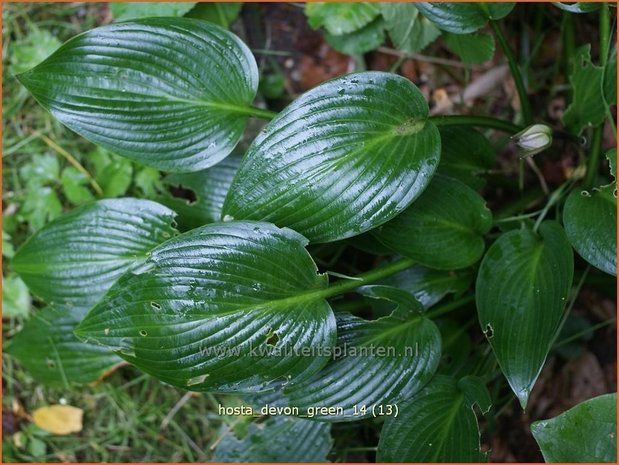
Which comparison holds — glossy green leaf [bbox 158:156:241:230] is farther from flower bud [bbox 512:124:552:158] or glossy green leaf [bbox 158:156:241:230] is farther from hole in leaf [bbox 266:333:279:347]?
flower bud [bbox 512:124:552:158]

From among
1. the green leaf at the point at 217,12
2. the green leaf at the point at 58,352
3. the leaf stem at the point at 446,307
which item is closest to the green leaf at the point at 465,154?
the leaf stem at the point at 446,307

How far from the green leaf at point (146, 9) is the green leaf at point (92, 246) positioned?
1.51ft

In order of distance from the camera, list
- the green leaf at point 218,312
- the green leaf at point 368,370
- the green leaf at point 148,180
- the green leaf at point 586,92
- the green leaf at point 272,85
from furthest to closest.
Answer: the green leaf at point 272,85
the green leaf at point 148,180
the green leaf at point 586,92
the green leaf at point 368,370
the green leaf at point 218,312

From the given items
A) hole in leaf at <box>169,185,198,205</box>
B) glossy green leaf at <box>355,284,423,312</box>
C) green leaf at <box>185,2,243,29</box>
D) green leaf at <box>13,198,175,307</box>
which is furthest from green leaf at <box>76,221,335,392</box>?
green leaf at <box>185,2,243,29</box>

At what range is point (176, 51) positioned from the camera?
1083mm

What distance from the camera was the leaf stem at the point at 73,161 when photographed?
1499 mm

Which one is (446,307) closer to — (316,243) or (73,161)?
(316,243)

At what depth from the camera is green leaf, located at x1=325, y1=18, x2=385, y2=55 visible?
1.42 meters

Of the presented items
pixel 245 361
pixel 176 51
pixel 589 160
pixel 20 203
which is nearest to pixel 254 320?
pixel 245 361

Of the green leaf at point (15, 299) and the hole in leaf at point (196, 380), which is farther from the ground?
the hole in leaf at point (196, 380)

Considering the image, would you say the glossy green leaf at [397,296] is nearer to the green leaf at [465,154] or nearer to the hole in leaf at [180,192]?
the green leaf at [465,154]

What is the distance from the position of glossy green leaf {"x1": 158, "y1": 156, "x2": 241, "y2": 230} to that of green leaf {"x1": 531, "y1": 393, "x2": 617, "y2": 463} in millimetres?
691

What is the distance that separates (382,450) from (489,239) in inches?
17.4

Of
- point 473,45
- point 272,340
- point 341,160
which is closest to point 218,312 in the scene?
point 272,340
